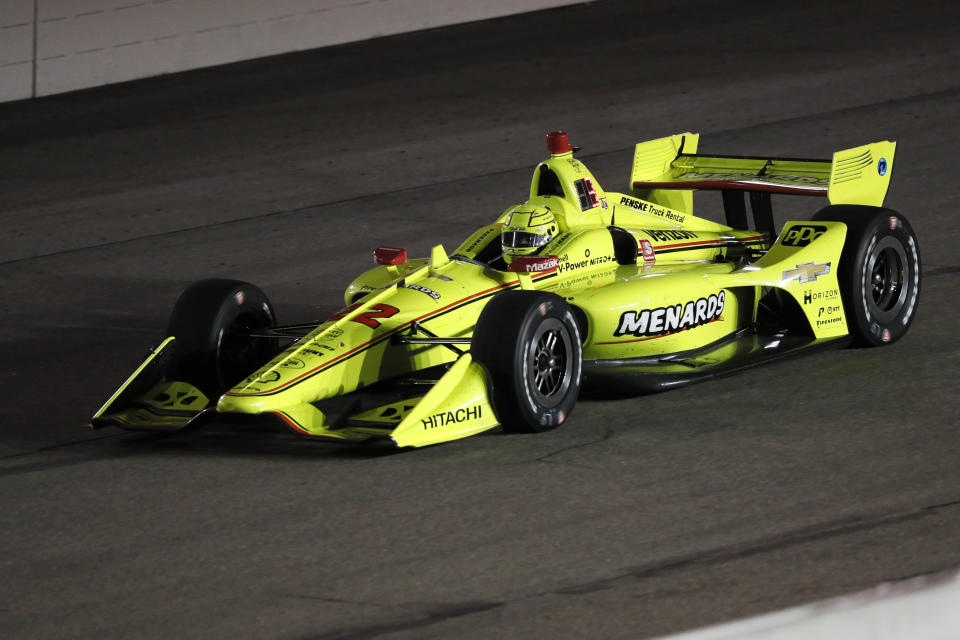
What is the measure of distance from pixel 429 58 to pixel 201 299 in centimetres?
1295

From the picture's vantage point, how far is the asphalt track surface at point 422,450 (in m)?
6.68

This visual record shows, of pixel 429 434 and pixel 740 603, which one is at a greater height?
pixel 429 434

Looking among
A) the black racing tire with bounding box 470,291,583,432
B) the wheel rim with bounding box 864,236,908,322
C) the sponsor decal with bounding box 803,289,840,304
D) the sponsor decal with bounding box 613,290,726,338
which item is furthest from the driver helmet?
the wheel rim with bounding box 864,236,908,322

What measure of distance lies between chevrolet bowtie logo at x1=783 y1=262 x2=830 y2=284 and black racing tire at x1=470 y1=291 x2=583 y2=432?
5.14ft

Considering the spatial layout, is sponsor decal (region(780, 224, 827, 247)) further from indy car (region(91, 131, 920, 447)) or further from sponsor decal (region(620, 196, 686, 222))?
sponsor decal (region(620, 196, 686, 222))

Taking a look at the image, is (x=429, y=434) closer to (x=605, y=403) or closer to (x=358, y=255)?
(x=605, y=403)

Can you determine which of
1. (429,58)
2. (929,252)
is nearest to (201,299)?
(929,252)

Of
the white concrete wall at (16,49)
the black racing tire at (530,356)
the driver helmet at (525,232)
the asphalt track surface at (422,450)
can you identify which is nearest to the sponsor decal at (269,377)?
the asphalt track surface at (422,450)

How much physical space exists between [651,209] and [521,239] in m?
1.17

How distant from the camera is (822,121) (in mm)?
17266

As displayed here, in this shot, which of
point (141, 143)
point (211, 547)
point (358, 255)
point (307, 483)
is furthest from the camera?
point (141, 143)

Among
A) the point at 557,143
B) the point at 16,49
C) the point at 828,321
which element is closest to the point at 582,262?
the point at 557,143

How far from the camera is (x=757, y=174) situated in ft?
35.4

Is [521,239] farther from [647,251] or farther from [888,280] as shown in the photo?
[888,280]
